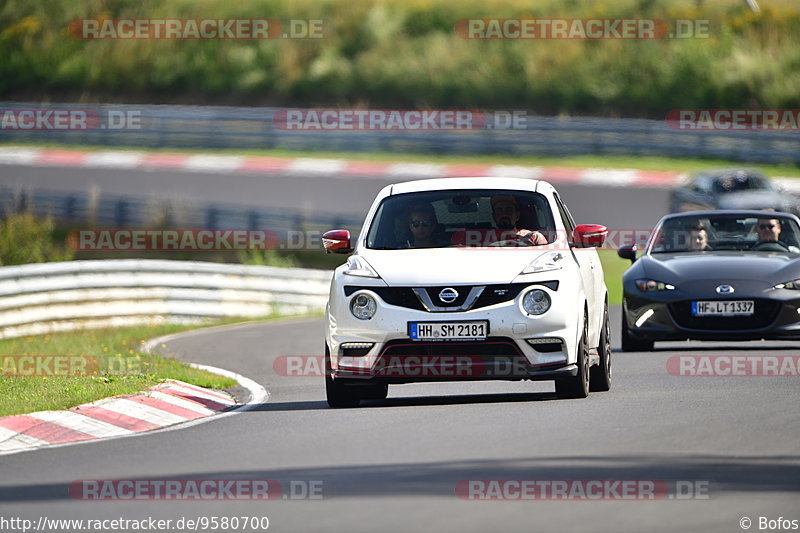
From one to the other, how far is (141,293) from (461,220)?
13167mm

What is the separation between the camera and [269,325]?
2323 centimetres

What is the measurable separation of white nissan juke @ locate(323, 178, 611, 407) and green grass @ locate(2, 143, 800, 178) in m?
24.8

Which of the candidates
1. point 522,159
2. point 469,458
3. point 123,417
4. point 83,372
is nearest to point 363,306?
point 123,417

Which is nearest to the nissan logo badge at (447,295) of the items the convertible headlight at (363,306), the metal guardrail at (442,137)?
the convertible headlight at (363,306)

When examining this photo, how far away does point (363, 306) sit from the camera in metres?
11.5

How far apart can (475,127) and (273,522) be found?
3439 centimetres

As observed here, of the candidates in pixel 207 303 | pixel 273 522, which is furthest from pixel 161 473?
pixel 207 303

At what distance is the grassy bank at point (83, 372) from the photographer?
12.6 metres

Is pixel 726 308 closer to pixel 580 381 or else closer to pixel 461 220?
pixel 580 381

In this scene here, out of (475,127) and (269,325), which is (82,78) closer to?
(475,127)

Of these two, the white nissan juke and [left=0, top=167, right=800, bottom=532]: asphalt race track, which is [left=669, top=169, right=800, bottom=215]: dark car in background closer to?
Answer: [left=0, top=167, right=800, bottom=532]: asphalt race track

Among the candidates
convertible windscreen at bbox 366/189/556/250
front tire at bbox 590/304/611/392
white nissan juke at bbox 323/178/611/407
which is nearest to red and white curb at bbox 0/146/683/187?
front tire at bbox 590/304/611/392

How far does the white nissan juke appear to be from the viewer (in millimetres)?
11258

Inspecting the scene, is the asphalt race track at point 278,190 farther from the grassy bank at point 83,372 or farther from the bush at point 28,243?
the grassy bank at point 83,372
